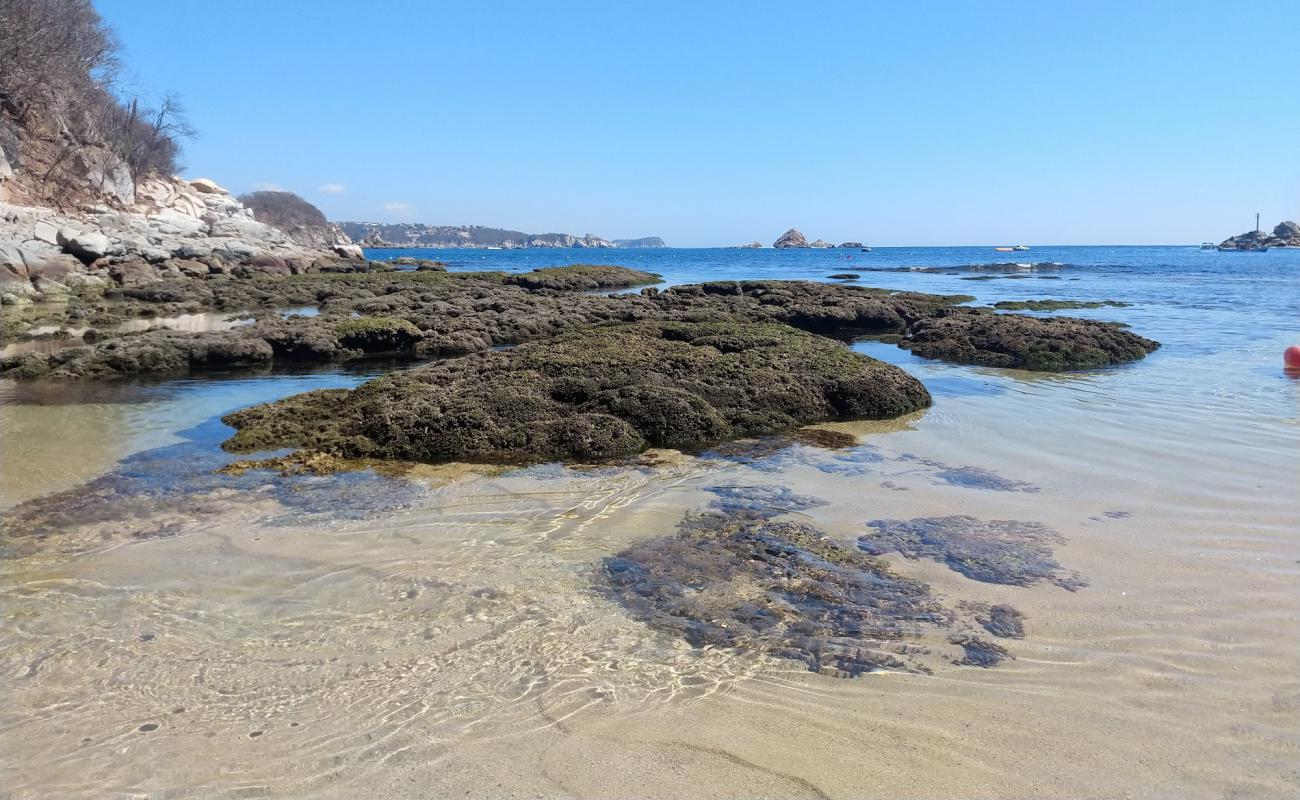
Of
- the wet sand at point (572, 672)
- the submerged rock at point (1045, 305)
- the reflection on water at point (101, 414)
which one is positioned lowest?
the wet sand at point (572, 672)

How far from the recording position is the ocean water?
10.8ft

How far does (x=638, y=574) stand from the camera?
517 centimetres

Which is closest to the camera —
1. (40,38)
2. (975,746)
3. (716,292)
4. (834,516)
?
(975,746)

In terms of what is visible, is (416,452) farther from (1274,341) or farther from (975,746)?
(1274,341)

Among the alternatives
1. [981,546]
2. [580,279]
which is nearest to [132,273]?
[580,279]

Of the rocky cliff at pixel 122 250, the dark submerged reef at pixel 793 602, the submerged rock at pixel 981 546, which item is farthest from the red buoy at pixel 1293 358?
the rocky cliff at pixel 122 250

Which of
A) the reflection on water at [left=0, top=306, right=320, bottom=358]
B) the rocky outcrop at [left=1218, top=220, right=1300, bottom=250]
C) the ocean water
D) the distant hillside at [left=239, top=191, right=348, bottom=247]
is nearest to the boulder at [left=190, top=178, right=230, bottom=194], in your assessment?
the distant hillside at [left=239, top=191, right=348, bottom=247]

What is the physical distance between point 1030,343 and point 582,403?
975 centimetres

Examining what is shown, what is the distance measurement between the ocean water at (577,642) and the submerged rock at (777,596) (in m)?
0.16

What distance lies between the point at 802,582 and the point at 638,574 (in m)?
1.05

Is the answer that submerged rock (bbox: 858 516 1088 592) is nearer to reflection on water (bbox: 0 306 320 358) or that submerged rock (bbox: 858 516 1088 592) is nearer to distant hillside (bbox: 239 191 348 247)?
reflection on water (bbox: 0 306 320 358)

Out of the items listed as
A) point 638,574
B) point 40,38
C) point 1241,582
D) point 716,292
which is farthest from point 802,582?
point 40,38

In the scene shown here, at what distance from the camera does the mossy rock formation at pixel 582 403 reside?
819 cm

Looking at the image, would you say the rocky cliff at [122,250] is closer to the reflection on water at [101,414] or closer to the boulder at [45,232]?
the boulder at [45,232]
